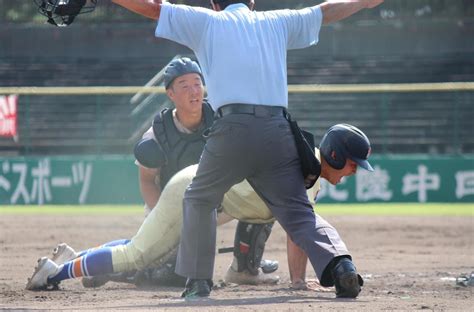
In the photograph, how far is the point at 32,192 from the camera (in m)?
15.6

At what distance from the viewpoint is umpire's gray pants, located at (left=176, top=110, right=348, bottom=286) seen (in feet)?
18.8

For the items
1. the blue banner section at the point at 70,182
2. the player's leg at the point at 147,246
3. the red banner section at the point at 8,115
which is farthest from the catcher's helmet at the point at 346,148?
the red banner section at the point at 8,115

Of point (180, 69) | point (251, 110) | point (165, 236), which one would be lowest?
point (165, 236)

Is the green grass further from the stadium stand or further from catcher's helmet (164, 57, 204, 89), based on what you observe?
catcher's helmet (164, 57, 204, 89)

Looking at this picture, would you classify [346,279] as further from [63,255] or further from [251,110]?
[63,255]

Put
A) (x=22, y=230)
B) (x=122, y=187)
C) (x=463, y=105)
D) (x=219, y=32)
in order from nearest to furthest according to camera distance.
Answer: (x=219, y=32), (x=22, y=230), (x=122, y=187), (x=463, y=105)

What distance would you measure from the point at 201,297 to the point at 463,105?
441 inches

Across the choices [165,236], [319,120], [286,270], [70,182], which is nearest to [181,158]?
[165,236]

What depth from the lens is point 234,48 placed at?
226 inches

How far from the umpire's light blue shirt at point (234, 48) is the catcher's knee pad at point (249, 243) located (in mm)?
1585

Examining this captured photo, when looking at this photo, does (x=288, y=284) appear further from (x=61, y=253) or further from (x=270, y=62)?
(x=270, y=62)

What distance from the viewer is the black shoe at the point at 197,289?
596 centimetres

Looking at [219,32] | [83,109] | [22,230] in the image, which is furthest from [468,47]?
[219,32]

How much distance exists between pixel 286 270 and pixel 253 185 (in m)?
2.75
